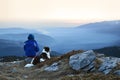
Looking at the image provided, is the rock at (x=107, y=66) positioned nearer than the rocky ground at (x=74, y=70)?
No

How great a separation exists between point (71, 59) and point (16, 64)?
280 inches

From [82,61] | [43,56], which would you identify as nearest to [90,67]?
[82,61]

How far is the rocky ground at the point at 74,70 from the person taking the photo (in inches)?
1034

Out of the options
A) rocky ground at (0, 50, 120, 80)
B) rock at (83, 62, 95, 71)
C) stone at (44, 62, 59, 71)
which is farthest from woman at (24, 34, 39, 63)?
rock at (83, 62, 95, 71)

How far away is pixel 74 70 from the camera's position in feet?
92.9

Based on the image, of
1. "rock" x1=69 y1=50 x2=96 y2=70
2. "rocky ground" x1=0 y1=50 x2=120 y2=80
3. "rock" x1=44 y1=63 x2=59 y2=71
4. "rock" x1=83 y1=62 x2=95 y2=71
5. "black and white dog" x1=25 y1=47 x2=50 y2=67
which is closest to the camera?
"rocky ground" x1=0 y1=50 x2=120 y2=80

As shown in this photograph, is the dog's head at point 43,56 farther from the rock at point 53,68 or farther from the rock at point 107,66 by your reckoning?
the rock at point 107,66

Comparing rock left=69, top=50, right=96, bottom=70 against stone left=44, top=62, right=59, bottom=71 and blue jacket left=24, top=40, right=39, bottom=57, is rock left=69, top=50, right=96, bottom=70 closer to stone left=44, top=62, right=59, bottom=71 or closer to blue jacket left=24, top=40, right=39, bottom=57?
stone left=44, top=62, right=59, bottom=71

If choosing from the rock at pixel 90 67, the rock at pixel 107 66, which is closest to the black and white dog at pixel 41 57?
the rock at pixel 107 66

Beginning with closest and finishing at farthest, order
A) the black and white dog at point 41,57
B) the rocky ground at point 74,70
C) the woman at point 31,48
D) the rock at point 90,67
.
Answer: the rocky ground at point 74,70 → the rock at point 90,67 → the black and white dog at point 41,57 → the woman at point 31,48

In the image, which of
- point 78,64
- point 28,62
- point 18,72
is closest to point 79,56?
point 78,64

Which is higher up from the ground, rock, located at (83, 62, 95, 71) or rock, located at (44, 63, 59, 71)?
rock, located at (83, 62, 95, 71)

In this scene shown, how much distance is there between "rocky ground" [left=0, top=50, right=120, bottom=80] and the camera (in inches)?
1034

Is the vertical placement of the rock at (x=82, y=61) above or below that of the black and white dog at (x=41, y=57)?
above
